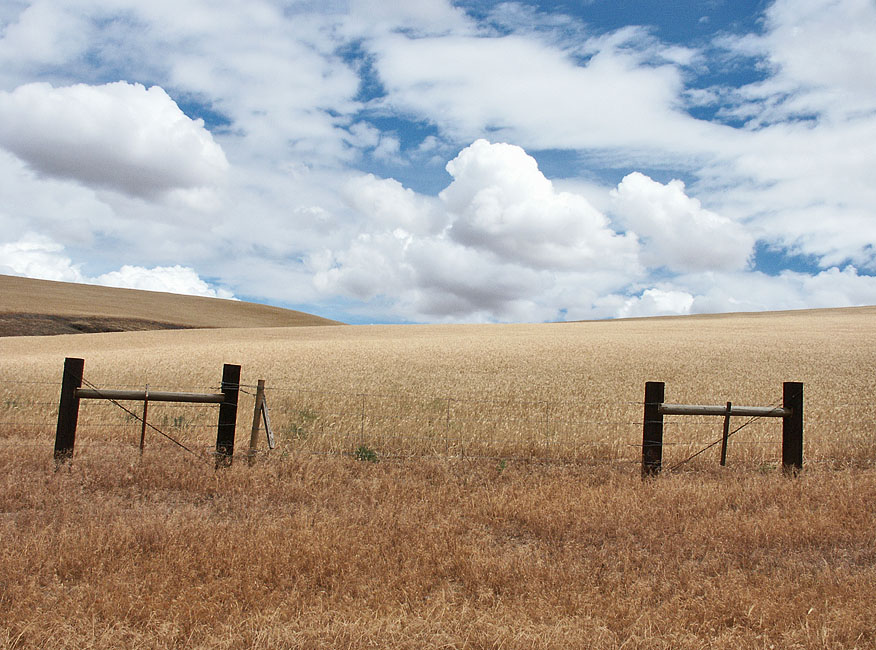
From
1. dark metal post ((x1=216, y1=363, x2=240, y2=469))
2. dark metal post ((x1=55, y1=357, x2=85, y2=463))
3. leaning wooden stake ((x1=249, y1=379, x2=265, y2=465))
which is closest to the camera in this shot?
dark metal post ((x1=55, y1=357, x2=85, y2=463))

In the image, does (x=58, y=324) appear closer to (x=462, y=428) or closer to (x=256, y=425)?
(x=256, y=425)

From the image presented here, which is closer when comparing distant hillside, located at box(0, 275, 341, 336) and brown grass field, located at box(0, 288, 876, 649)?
brown grass field, located at box(0, 288, 876, 649)

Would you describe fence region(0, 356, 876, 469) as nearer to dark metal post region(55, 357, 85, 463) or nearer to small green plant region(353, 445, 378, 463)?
dark metal post region(55, 357, 85, 463)

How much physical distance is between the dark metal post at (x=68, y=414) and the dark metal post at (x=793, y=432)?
10.6 meters

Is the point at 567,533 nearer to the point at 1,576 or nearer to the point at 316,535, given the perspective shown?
the point at 316,535

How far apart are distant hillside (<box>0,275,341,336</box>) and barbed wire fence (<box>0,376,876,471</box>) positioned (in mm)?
58902

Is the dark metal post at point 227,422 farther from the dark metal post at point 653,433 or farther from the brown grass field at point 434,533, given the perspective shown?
the dark metal post at point 653,433

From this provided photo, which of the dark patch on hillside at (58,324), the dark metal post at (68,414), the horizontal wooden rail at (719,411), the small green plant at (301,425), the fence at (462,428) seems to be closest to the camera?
the dark metal post at (68,414)

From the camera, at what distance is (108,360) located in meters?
22.2

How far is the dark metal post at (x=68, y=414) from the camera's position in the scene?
28.2ft

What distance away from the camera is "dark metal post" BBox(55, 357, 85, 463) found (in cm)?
859

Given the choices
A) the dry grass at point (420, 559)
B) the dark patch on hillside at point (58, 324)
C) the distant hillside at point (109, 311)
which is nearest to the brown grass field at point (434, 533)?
the dry grass at point (420, 559)

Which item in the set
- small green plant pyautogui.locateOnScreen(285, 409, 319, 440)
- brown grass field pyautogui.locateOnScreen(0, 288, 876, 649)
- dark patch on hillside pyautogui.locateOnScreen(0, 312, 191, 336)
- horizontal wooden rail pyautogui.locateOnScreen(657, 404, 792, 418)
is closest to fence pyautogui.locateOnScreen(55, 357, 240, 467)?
brown grass field pyautogui.locateOnScreen(0, 288, 876, 649)

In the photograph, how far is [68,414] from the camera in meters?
8.69
